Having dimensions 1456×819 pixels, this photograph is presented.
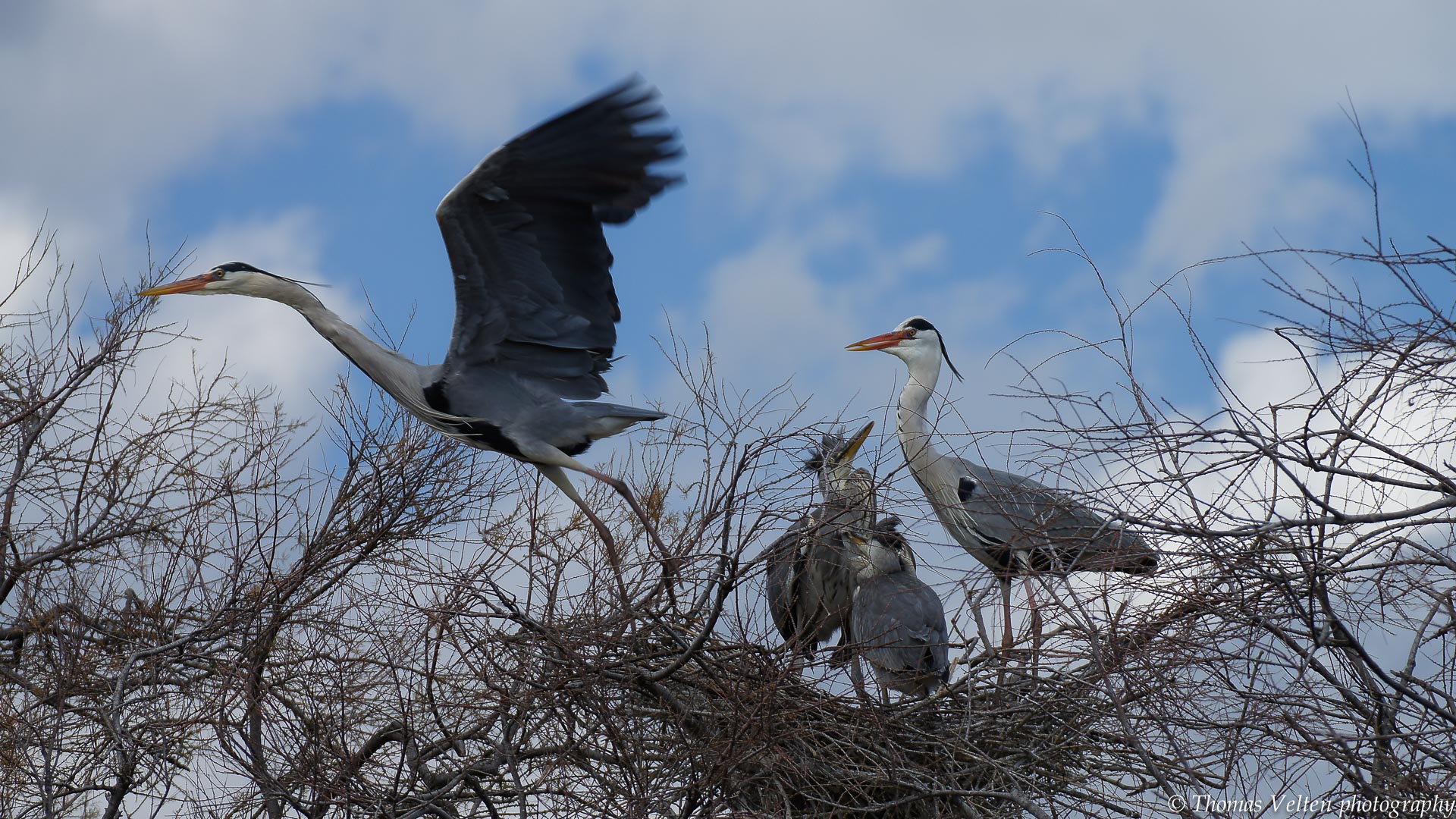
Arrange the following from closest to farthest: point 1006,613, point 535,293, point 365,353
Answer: point 1006,613, point 535,293, point 365,353

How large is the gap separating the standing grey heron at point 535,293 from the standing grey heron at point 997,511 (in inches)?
61.5

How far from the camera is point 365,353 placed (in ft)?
21.6

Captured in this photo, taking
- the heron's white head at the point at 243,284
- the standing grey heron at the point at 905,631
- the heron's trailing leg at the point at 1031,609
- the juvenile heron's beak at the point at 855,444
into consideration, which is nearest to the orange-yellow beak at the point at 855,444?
the juvenile heron's beak at the point at 855,444

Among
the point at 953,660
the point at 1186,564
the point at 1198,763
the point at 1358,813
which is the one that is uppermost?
the point at 953,660

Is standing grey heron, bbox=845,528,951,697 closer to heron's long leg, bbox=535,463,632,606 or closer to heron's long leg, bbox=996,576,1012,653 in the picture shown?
heron's long leg, bbox=996,576,1012,653

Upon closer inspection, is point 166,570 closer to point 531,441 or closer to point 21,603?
point 21,603

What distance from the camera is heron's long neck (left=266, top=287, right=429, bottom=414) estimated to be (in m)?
6.47

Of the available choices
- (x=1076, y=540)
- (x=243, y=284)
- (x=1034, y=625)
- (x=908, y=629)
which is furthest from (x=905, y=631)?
(x=243, y=284)

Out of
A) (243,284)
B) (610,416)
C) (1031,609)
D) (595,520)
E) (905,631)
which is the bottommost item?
(1031,609)

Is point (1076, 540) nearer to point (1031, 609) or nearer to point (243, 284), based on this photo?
point (1031, 609)

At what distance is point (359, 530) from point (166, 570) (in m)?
1.01

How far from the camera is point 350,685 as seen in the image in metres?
5.20

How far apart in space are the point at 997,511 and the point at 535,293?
279cm

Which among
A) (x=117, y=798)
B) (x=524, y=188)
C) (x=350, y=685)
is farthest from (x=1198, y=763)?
(x=117, y=798)
